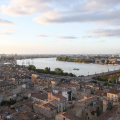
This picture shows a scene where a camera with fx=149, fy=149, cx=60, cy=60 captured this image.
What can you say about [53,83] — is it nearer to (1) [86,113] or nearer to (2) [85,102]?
(2) [85,102]

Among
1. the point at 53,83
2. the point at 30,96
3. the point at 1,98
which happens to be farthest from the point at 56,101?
the point at 53,83

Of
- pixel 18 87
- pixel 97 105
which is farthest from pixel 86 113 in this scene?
pixel 18 87

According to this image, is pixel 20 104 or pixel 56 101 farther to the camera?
pixel 20 104

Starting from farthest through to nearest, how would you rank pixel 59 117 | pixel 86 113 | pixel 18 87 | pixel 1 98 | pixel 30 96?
pixel 18 87 < pixel 30 96 < pixel 1 98 < pixel 86 113 < pixel 59 117

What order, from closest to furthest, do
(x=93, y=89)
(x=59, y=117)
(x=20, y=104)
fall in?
1. (x=59, y=117)
2. (x=20, y=104)
3. (x=93, y=89)

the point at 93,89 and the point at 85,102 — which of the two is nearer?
the point at 85,102

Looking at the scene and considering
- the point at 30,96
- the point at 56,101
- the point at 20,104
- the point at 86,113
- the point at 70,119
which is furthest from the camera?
the point at 30,96

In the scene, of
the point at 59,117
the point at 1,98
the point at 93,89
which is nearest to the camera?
the point at 59,117

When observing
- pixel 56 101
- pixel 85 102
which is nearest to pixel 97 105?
pixel 85 102

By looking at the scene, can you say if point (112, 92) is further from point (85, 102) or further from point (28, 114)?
point (28, 114)
